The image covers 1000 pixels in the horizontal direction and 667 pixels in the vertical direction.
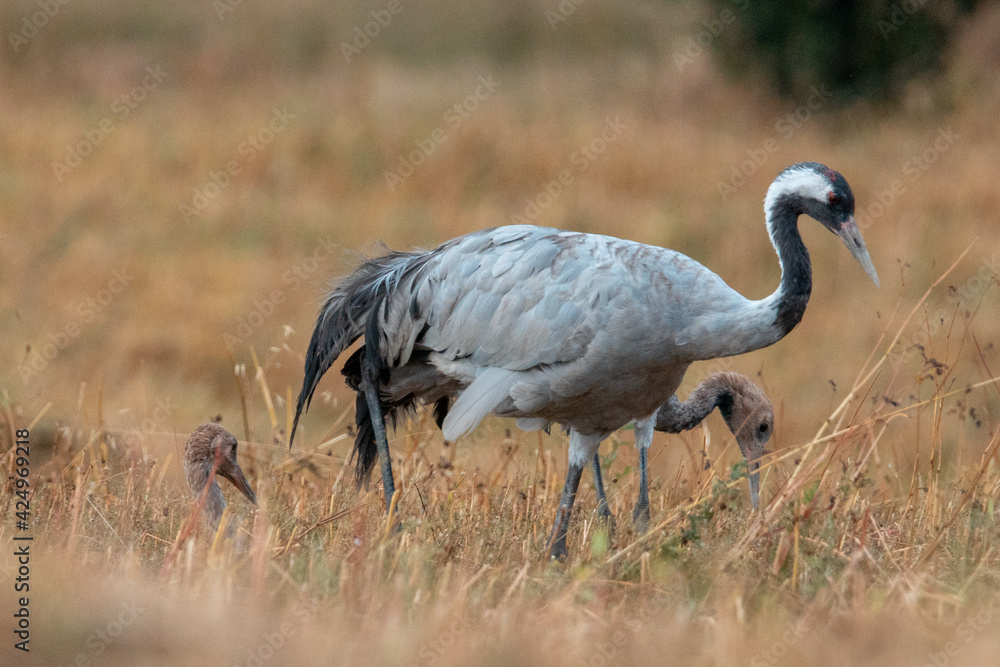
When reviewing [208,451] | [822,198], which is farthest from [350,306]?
[822,198]

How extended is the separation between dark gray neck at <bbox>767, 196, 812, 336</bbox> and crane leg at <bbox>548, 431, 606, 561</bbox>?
1.05 meters

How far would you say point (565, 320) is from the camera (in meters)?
4.64

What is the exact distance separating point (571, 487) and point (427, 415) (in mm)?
3384

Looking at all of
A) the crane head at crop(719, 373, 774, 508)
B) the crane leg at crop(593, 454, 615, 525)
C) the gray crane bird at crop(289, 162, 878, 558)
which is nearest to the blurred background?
the crane head at crop(719, 373, 774, 508)

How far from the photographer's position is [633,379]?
15.4 ft

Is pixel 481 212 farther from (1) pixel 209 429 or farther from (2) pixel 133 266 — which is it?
(1) pixel 209 429

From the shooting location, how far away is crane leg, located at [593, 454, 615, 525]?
5.23 m

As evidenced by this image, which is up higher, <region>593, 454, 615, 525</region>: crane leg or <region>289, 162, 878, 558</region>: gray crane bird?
<region>289, 162, 878, 558</region>: gray crane bird

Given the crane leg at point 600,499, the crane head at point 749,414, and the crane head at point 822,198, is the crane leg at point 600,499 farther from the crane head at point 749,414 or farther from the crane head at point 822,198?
the crane head at point 822,198

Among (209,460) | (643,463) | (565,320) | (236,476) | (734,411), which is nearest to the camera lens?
(565,320)

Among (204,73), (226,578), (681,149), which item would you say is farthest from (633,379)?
(204,73)

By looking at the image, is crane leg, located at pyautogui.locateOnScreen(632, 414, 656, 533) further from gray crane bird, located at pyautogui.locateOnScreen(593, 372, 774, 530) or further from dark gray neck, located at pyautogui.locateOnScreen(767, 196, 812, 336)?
dark gray neck, located at pyautogui.locateOnScreen(767, 196, 812, 336)

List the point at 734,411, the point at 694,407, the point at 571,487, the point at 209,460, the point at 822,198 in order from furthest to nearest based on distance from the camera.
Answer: the point at 734,411 → the point at 694,407 → the point at 209,460 → the point at 571,487 → the point at 822,198

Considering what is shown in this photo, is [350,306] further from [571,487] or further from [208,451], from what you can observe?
[571,487]
